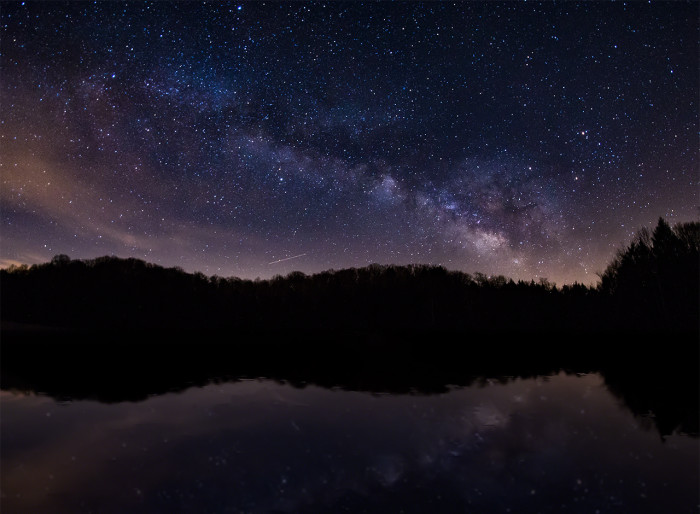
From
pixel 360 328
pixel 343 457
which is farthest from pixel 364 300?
pixel 343 457

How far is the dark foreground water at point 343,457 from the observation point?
689cm

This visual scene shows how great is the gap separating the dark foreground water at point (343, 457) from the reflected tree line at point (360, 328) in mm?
2509

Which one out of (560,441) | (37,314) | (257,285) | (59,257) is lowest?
(560,441)

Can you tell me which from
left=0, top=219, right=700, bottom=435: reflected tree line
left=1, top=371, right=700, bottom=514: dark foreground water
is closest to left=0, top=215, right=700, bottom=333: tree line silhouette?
left=0, top=219, right=700, bottom=435: reflected tree line

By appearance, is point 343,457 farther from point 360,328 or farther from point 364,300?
point 364,300

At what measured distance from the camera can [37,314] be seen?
208 feet

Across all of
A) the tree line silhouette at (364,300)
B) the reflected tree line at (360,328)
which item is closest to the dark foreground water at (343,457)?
the reflected tree line at (360,328)

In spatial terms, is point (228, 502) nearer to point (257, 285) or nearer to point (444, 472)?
point (444, 472)

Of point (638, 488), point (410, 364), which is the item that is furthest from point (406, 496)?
point (410, 364)

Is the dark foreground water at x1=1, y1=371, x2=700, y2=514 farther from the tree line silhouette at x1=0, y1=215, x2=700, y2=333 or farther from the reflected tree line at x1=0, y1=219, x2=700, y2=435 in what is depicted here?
the tree line silhouette at x1=0, y1=215, x2=700, y2=333

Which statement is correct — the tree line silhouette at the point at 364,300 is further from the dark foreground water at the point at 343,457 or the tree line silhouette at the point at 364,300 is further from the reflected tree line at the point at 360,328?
the dark foreground water at the point at 343,457

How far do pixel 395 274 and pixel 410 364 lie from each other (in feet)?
214

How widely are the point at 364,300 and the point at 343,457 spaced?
6217cm

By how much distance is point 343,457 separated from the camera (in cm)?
885
